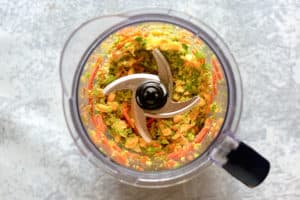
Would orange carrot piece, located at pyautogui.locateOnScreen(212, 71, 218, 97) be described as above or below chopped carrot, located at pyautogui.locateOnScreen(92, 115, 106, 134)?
above

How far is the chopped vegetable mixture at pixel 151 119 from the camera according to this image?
90 cm

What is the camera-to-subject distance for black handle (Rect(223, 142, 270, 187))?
2.68 ft

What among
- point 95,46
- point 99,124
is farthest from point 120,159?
point 95,46

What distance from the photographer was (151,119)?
89cm

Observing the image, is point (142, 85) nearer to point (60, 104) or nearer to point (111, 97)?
point (111, 97)

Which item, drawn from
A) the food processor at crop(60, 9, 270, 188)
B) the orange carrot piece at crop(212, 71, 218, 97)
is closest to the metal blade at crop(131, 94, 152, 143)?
the food processor at crop(60, 9, 270, 188)

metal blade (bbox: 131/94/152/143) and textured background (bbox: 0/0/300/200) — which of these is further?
textured background (bbox: 0/0/300/200)

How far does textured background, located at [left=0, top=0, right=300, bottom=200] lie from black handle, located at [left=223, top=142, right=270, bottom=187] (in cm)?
15

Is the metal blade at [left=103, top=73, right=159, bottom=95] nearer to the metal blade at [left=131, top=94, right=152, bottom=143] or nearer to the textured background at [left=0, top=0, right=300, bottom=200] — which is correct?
the metal blade at [left=131, top=94, right=152, bottom=143]

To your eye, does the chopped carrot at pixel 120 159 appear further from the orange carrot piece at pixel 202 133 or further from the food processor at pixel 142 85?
the orange carrot piece at pixel 202 133

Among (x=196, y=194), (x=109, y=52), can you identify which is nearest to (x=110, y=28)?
(x=109, y=52)

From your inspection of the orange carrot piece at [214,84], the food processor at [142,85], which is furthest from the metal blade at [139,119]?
the orange carrot piece at [214,84]

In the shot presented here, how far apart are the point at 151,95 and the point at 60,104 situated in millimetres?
184

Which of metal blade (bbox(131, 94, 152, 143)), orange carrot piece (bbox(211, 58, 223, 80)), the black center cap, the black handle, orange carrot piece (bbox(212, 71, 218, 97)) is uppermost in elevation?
orange carrot piece (bbox(211, 58, 223, 80))
